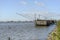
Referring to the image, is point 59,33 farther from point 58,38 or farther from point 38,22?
point 38,22

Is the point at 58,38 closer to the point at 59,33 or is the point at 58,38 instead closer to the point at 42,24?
the point at 59,33

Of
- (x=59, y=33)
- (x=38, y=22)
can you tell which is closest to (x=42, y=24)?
(x=38, y=22)

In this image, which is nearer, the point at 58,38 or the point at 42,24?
the point at 58,38

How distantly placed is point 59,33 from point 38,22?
269 ft

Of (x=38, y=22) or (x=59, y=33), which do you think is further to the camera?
(x=38, y=22)

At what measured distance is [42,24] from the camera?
95562 mm

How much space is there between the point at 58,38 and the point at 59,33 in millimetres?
451

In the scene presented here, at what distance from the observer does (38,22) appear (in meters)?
95.2

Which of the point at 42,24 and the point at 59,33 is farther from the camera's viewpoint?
the point at 42,24

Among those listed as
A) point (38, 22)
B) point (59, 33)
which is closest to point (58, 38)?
point (59, 33)

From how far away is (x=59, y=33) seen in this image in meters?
13.2

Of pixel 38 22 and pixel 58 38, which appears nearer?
pixel 58 38

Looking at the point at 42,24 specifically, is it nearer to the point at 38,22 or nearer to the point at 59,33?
the point at 38,22

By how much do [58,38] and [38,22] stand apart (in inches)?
3242
